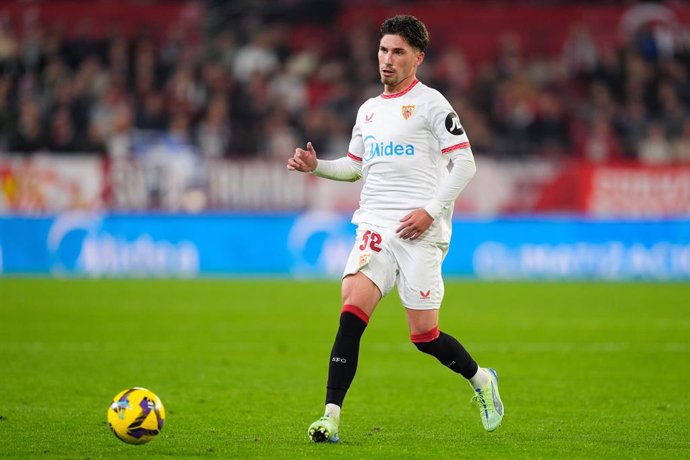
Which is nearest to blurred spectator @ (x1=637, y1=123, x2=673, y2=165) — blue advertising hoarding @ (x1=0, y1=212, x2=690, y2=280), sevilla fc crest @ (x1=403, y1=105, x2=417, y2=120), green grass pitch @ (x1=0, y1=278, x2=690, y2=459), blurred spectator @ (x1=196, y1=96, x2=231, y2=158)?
blue advertising hoarding @ (x1=0, y1=212, x2=690, y2=280)

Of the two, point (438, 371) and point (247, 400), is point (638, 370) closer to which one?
point (438, 371)

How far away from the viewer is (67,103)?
2236cm

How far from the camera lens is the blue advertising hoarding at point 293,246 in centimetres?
2059

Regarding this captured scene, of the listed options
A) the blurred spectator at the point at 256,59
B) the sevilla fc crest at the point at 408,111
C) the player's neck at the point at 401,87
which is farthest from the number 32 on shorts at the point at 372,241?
the blurred spectator at the point at 256,59

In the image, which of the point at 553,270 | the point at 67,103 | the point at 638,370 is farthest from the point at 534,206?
the point at 638,370

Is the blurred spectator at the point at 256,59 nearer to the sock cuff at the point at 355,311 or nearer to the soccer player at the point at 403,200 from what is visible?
the soccer player at the point at 403,200

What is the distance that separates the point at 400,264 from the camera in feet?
22.8

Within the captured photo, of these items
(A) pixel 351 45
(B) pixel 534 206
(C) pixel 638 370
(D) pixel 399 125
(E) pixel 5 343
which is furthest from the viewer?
(A) pixel 351 45

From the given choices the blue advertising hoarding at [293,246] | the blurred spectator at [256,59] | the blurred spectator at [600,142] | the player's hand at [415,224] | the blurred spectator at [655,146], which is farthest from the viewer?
the blurred spectator at [256,59]

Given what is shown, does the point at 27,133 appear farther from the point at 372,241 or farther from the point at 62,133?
the point at 372,241

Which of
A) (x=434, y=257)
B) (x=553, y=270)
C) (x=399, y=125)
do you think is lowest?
(x=553, y=270)

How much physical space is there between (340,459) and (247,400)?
262cm

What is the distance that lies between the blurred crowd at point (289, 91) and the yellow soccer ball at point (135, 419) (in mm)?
15280

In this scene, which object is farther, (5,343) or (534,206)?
(534,206)
